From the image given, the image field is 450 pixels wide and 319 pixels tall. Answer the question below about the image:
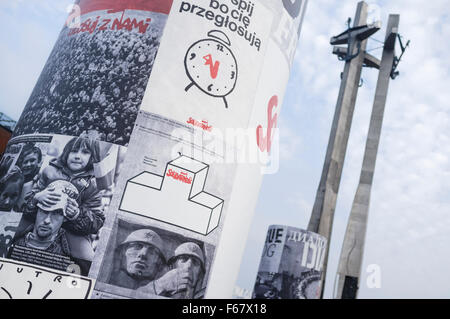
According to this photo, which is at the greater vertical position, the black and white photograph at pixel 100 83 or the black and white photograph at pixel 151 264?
the black and white photograph at pixel 100 83

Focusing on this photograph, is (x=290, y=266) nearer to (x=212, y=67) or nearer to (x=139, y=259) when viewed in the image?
(x=139, y=259)

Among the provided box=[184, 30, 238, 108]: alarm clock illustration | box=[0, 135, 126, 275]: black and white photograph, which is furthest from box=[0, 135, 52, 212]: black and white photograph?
box=[184, 30, 238, 108]: alarm clock illustration

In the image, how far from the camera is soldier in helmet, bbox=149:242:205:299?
7367mm

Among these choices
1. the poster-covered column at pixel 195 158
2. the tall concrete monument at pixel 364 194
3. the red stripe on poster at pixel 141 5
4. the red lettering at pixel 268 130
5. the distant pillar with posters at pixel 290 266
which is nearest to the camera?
the poster-covered column at pixel 195 158

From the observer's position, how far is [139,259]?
7.21 metres

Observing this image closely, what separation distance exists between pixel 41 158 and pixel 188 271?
3431mm

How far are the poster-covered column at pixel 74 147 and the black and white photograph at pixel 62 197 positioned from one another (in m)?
0.02

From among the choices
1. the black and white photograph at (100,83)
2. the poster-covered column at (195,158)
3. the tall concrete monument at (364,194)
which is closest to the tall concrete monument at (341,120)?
the tall concrete monument at (364,194)

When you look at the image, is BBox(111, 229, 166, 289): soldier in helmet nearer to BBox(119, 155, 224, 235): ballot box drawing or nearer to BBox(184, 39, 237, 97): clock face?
BBox(119, 155, 224, 235): ballot box drawing

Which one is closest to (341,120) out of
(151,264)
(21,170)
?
(151,264)

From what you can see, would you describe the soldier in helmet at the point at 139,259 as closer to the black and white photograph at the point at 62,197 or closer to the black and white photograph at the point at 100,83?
the black and white photograph at the point at 62,197

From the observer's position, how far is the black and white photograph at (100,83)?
765 centimetres
